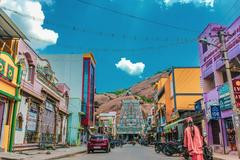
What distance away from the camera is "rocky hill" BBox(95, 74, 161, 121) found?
12533 centimetres

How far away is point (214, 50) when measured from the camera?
21.4 meters

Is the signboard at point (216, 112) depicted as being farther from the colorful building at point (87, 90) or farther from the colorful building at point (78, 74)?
the colorful building at point (87, 90)

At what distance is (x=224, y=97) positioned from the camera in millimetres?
19219

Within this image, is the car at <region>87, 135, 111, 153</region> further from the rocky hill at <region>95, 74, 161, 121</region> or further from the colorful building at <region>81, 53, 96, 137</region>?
the rocky hill at <region>95, 74, 161, 121</region>

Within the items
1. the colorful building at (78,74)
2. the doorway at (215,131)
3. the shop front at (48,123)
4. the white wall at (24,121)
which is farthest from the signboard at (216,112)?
the colorful building at (78,74)

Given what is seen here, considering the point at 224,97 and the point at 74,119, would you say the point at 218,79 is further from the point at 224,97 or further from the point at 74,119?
the point at 74,119

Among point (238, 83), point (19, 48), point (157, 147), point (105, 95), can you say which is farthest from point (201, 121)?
point (105, 95)

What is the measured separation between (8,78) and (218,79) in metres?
15.6

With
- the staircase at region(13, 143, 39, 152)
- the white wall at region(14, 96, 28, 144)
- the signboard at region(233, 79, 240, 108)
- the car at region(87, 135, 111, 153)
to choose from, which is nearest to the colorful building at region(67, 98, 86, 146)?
the car at region(87, 135, 111, 153)

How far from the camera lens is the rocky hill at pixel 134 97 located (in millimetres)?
125331

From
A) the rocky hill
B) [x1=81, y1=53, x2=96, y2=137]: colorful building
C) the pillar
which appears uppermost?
the rocky hill

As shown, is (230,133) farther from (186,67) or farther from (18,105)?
(186,67)

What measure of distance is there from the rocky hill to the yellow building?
9415 centimetres

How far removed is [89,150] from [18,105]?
8653mm
